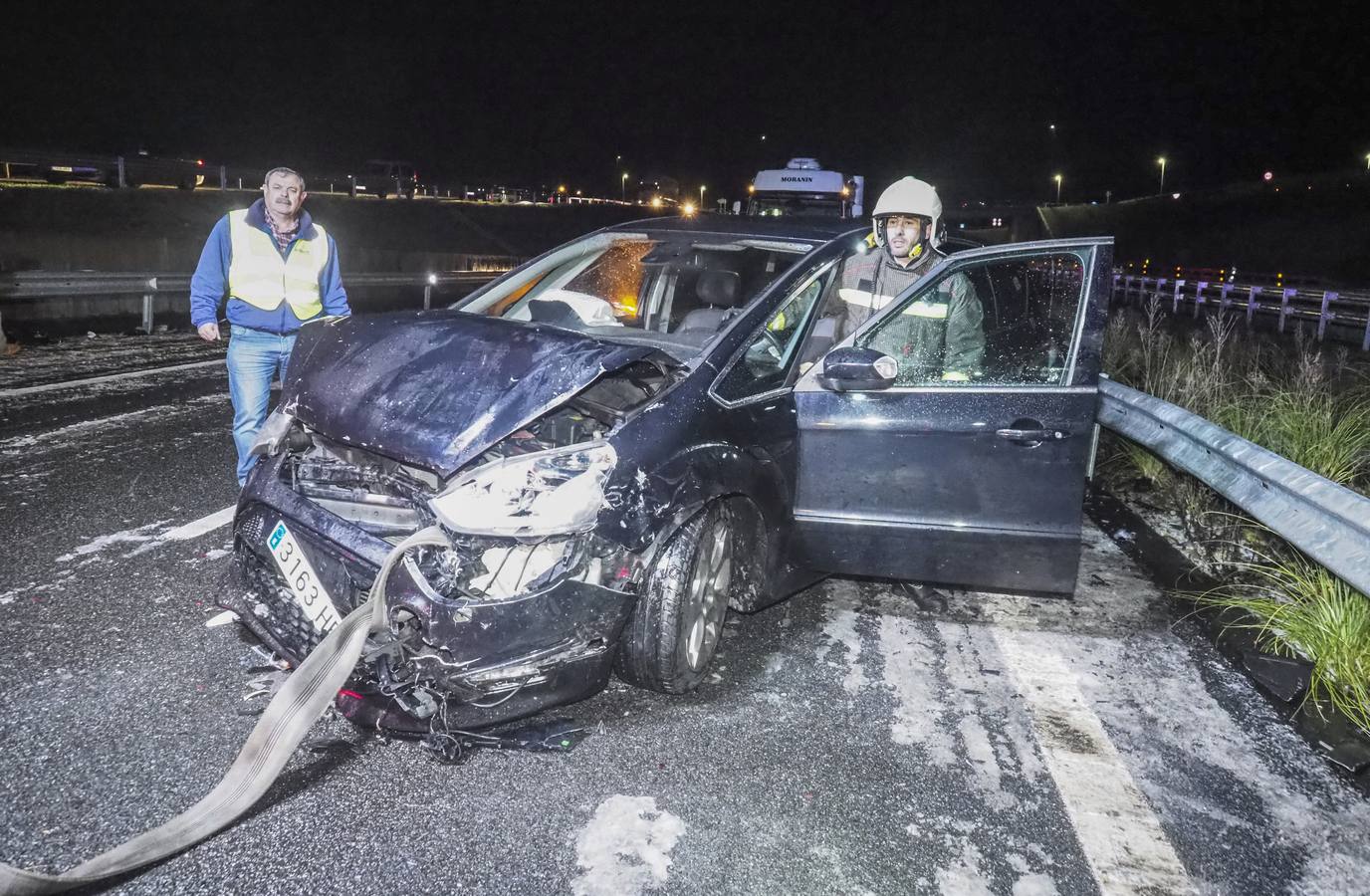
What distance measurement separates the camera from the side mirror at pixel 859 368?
3461mm

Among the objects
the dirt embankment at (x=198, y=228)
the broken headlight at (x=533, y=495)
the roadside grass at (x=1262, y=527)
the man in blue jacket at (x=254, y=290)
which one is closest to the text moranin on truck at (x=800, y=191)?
the dirt embankment at (x=198, y=228)

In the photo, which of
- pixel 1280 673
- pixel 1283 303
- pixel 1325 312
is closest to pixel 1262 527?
pixel 1280 673

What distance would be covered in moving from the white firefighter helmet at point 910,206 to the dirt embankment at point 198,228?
1368 cm

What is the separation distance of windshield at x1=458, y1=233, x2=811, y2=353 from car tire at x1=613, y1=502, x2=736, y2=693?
1094mm

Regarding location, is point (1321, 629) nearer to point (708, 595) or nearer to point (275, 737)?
point (708, 595)

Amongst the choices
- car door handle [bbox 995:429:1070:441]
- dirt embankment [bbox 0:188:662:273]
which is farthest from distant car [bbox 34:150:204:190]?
car door handle [bbox 995:429:1070:441]

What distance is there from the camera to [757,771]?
277cm

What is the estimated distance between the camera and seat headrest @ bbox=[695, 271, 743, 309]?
421 centimetres

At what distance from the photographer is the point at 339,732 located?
2.88 metres

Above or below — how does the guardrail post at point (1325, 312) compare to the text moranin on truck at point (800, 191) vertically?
below

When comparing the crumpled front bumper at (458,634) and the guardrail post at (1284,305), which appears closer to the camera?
the crumpled front bumper at (458,634)

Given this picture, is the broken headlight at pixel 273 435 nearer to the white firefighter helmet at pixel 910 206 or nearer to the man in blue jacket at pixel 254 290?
the man in blue jacket at pixel 254 290

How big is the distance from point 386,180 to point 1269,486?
3834cm

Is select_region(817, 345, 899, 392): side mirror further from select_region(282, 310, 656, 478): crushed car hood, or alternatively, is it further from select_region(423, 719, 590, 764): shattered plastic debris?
select_region(423, 719, 590, 764): shattered plastic debris
